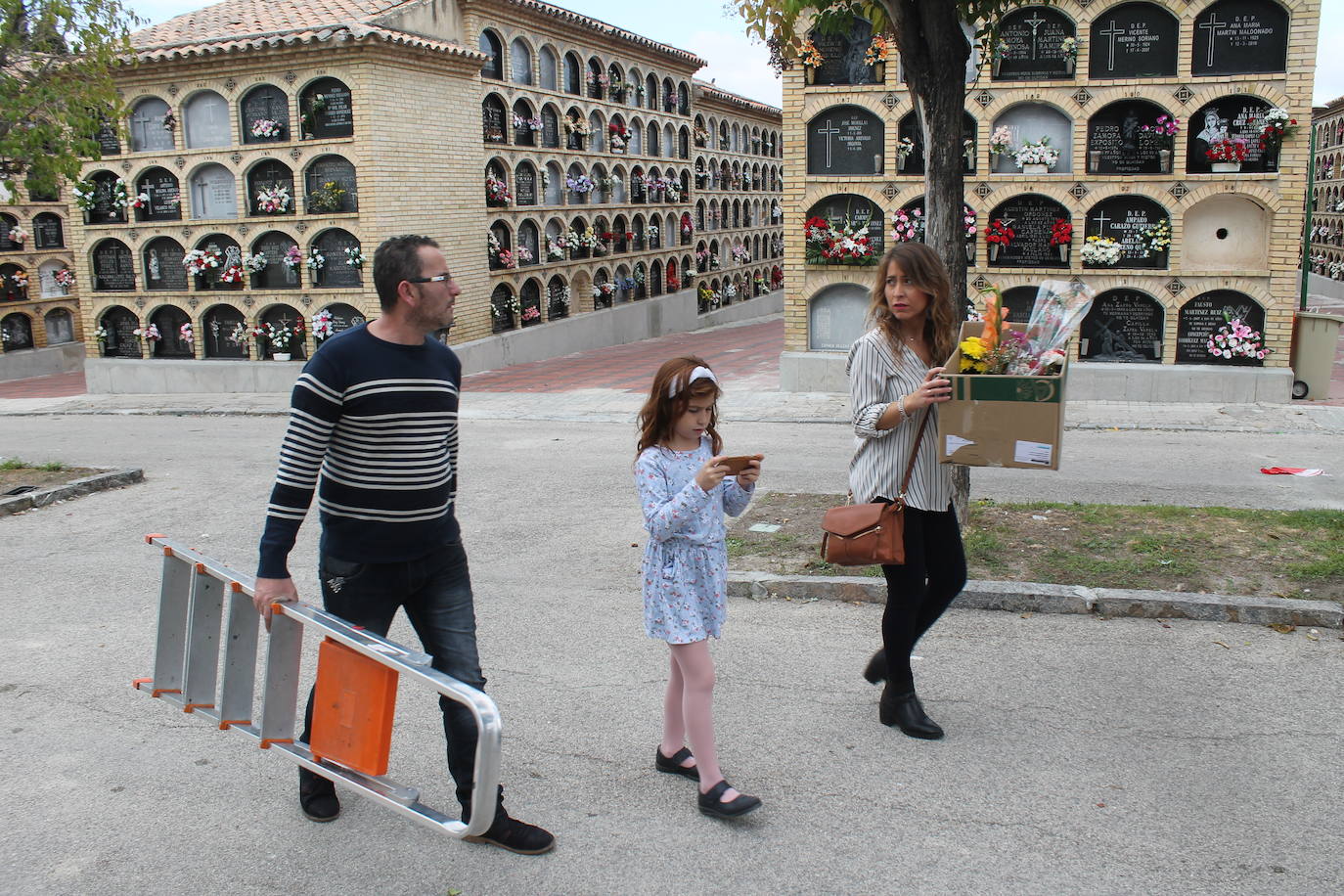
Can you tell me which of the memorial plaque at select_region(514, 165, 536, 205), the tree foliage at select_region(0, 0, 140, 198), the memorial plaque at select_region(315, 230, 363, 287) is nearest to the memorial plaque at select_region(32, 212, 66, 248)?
the memorial plaque at select_region(315, 230, 363, 287)

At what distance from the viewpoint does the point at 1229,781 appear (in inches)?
153

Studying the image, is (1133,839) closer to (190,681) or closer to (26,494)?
(190,681)

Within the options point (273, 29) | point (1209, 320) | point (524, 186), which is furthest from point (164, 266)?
point (1209, 320)

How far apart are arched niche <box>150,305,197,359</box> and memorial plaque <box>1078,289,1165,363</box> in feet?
42.0

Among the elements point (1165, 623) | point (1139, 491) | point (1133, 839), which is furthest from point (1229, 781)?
point (1139, 491)

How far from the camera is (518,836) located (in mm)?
3541

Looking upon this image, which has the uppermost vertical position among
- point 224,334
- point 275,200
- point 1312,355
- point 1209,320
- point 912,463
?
point 275,200

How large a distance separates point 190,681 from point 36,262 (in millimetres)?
21096

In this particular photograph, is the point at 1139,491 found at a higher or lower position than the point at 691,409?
lower

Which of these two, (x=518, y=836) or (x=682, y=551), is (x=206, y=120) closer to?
(x=682, y=551)

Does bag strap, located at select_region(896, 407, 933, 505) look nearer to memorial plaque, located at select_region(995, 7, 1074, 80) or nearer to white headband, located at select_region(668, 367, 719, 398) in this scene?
white headband, located at select_region(668, 367, 719, 398)

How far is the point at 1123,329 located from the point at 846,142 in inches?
156

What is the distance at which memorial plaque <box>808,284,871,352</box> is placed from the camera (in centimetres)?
1423

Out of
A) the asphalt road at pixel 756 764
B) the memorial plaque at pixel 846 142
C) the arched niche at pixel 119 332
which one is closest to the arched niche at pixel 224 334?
the arched niche at pixel 119 332
